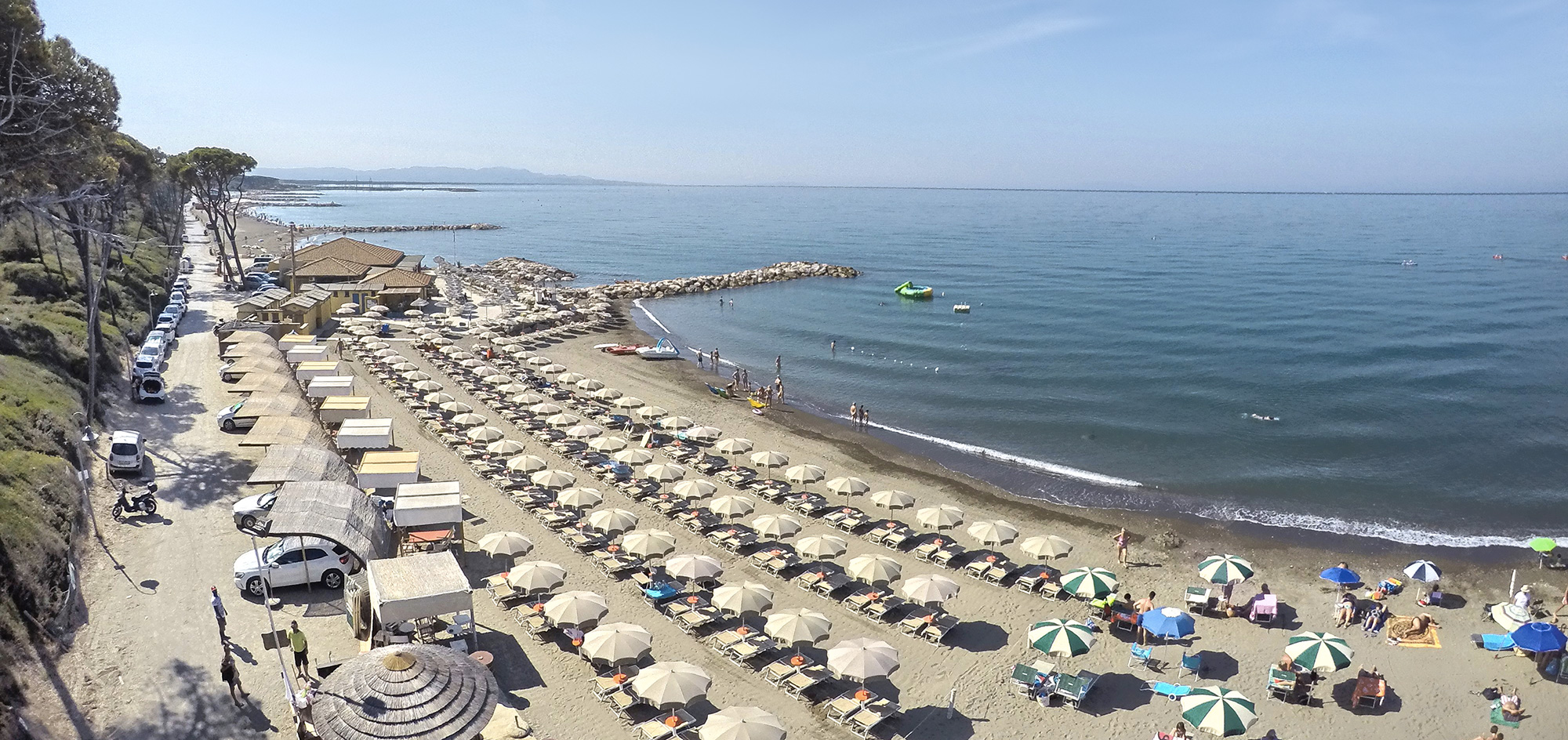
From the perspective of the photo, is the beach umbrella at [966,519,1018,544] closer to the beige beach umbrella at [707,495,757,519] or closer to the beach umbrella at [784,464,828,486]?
the beach umbrella at [784,464,828,486]

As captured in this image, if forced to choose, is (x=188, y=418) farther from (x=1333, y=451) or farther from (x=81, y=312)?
(x=1333, y=451)

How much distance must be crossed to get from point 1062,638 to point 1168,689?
2.10 meters

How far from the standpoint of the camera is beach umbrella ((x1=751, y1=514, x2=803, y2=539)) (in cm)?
1962

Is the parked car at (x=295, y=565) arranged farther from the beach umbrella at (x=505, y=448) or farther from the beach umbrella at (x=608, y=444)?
the beach umbrella at (x=608, y=444)

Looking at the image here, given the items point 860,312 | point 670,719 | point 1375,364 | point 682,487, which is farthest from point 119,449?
point 1375,364

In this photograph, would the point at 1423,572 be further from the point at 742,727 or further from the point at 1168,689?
the point at 742,727

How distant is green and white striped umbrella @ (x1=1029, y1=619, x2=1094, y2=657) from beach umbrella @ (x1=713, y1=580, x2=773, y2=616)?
5.01 m

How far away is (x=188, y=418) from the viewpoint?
2550 centimetres

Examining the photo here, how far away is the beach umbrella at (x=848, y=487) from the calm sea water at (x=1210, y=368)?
269 inches

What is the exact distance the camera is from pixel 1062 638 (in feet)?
49.7

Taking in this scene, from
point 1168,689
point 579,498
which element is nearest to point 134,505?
point 579,498

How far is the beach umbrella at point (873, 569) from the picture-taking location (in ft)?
57.0

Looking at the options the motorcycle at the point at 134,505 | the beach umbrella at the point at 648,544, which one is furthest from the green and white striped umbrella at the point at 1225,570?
the motorcycle at the point at 134,505

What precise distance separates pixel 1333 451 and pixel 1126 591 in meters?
16.9
